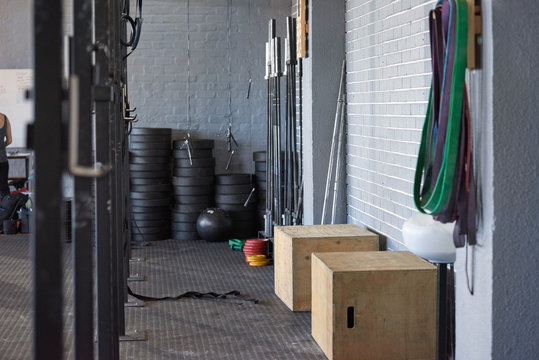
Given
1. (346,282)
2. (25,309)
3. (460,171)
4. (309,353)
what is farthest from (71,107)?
(25,309)

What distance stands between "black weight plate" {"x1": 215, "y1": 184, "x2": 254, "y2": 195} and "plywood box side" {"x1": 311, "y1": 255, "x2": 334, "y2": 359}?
393cm

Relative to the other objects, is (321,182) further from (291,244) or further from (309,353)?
(309,353)

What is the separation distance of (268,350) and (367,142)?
6.60ft

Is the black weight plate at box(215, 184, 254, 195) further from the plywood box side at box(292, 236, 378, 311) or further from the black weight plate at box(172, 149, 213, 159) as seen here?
the plywood box side at box(292, 236, 378, 311)

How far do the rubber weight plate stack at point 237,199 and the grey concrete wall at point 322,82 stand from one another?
Result: 2043 millimetres

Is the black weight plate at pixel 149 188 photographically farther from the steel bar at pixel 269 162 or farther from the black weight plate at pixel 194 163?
the steel bar at pixel 269 162

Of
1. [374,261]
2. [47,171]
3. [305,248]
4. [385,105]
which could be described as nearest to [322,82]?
[385,105]

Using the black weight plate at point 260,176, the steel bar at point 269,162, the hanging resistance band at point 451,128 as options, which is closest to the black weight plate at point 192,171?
the black weight plate at point 260,176

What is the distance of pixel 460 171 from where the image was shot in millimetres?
3045

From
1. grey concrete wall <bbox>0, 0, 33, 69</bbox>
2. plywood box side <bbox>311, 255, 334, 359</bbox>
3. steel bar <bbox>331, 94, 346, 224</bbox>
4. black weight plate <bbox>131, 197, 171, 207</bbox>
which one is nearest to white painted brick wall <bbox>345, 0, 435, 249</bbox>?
steel bar <bbox>331, 94, 346, 224</bbox>

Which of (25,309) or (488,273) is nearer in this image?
(488,273)

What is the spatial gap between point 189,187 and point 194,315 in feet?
11.1

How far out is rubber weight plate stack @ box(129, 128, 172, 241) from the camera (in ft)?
27.4
